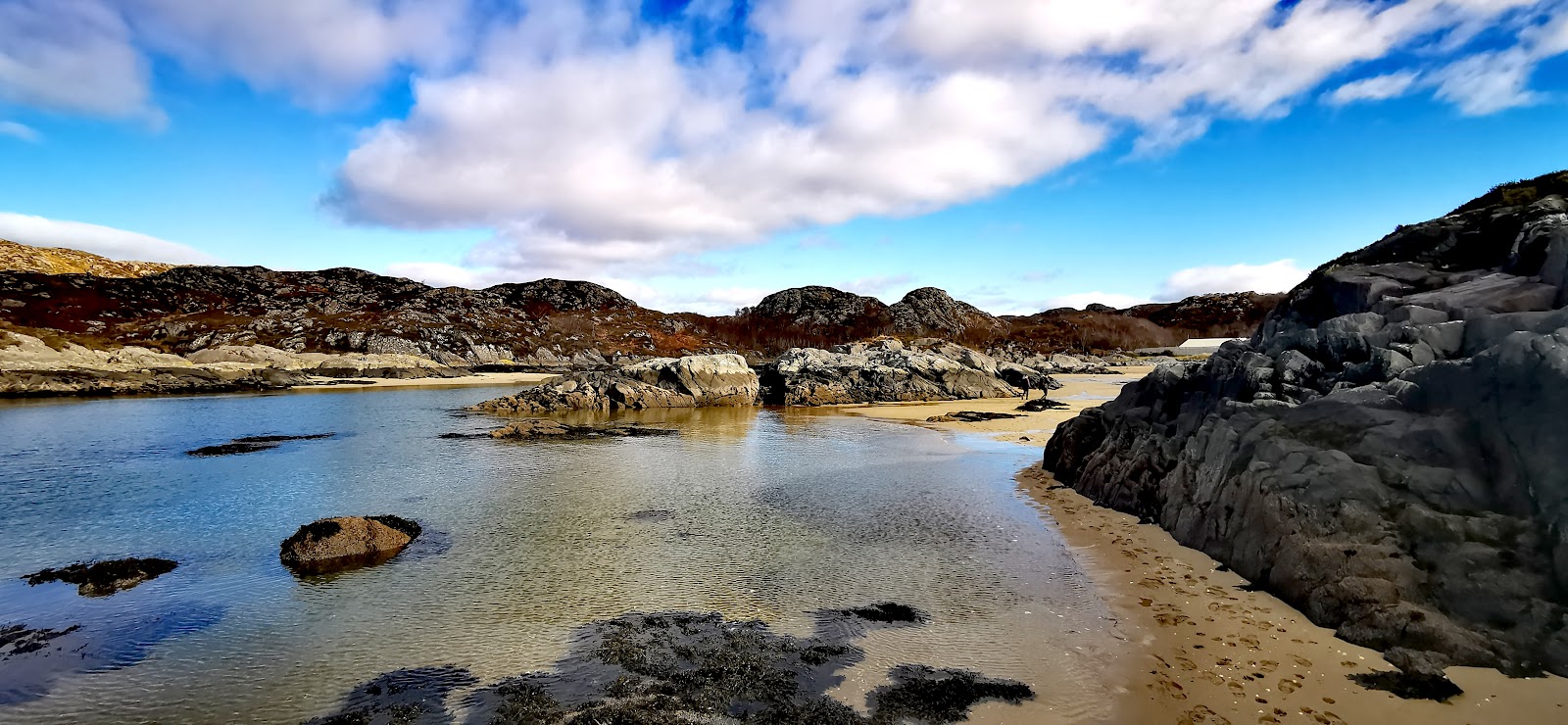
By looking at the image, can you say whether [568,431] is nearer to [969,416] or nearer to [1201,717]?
[969,416]

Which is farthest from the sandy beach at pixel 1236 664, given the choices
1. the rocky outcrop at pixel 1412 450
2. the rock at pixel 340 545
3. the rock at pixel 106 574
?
the rock at pixel 106 574

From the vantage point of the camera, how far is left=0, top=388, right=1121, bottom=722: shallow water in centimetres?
899

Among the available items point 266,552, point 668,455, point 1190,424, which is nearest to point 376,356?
point 668,455

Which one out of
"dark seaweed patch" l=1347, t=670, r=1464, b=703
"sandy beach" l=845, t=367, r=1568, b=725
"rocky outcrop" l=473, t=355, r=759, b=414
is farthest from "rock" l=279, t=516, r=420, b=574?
"rocky outcrop" l=473, t=355, r=759, b=414

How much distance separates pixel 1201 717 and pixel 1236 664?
5.65 feet

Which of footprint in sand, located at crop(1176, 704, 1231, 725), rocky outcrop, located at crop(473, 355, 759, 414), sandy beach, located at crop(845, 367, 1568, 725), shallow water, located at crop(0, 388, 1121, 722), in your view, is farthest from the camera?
rocky outcrop, located at crop(473, 355, 759, 414)

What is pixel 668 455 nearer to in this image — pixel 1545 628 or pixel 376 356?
pixel 1545 628

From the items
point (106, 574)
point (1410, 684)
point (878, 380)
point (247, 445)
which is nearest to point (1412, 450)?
point (1410, 684)

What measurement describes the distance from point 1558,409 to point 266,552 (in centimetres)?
2332

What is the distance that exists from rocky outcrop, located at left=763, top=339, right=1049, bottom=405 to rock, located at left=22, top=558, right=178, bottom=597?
158ft

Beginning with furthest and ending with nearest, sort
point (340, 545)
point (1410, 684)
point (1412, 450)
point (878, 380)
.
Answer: point (878, 380) < point (340, 545) < point (1412, 450) < point (1410, 684)

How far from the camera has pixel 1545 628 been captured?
777 cm

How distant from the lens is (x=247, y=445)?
1275 inches

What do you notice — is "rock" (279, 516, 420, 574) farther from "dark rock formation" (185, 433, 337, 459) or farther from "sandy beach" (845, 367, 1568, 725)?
"dark rock formation" (185, 433, 337, 459)
